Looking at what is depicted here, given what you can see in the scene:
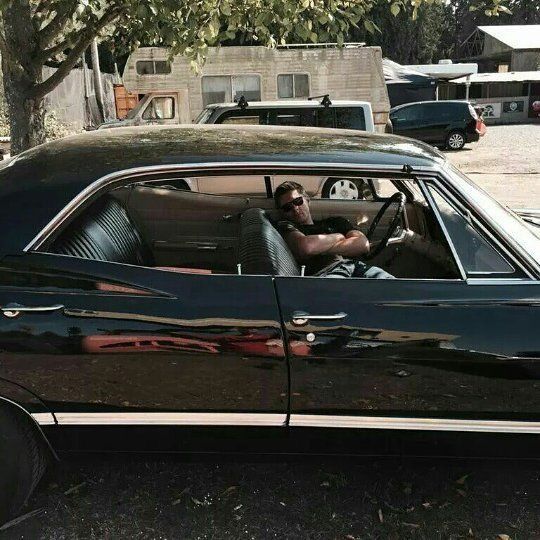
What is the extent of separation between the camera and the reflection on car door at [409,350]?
7.23ft

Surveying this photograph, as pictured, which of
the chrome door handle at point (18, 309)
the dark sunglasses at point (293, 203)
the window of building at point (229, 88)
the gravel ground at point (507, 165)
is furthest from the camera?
the window of building at point (229, 88)

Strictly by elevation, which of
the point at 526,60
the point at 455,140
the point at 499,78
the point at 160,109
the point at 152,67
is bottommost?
the point at 455,140

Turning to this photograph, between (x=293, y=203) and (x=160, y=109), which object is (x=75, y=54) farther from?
(x=293, y=203)

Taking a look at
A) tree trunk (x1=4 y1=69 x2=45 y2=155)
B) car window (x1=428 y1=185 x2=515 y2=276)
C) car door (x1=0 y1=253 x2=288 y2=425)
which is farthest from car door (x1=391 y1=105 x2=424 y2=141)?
car door (x1=0 y1=253 x2=288 y2=425)

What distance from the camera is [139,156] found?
8.05ft

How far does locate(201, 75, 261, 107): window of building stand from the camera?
44.9ft

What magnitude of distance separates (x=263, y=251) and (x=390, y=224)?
1172 millimetres

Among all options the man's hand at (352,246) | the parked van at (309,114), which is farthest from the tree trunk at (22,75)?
the man's hand at (352,246)

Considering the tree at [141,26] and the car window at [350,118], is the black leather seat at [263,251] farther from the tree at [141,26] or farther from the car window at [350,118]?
the car window at [350,118]

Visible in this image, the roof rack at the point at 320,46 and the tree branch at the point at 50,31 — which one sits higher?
the roof rack at the point at 320,46

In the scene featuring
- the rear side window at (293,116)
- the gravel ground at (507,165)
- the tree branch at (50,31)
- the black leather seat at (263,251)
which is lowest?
the gravel ground at (507,165)

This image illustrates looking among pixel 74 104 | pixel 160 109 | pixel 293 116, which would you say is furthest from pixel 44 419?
pixel 74 104

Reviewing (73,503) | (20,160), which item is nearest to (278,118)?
(20,160)

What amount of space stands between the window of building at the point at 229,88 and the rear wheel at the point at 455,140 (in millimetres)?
8436
